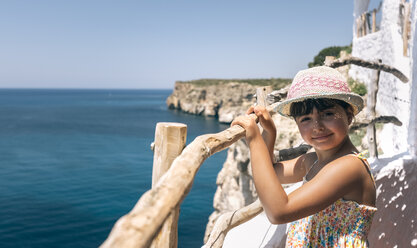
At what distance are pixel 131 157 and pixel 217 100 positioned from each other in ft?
134

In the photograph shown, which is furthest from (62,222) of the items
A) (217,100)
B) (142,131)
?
(217,100)

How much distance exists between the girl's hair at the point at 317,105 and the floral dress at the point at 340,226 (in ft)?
1.74

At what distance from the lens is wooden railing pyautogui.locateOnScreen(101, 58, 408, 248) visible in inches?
36.9

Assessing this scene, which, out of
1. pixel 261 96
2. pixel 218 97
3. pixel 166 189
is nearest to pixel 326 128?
Answer: pixel 166 189

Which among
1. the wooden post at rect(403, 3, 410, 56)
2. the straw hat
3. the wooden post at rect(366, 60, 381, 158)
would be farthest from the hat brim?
the wooden post at rect(403, 3, 410, 56)

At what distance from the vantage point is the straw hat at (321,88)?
187cm

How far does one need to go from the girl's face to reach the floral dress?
33 centimetres

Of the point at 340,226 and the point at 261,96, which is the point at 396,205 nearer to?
the point at 261,96

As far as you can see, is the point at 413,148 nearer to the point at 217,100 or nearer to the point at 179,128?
the point at 179,128

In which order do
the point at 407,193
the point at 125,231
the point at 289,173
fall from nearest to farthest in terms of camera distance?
the point at 125,231 → the point at 289,173 → the point at 407,193

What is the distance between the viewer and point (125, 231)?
0.93 m

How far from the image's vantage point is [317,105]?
6.33 feet

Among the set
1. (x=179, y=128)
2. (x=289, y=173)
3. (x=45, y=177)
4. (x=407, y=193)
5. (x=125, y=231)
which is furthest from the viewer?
(x=45, y=177)

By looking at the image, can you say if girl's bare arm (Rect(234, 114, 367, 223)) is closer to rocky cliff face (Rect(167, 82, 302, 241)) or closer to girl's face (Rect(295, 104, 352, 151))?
girl's face (Rect(295, 104, 352, 151))
